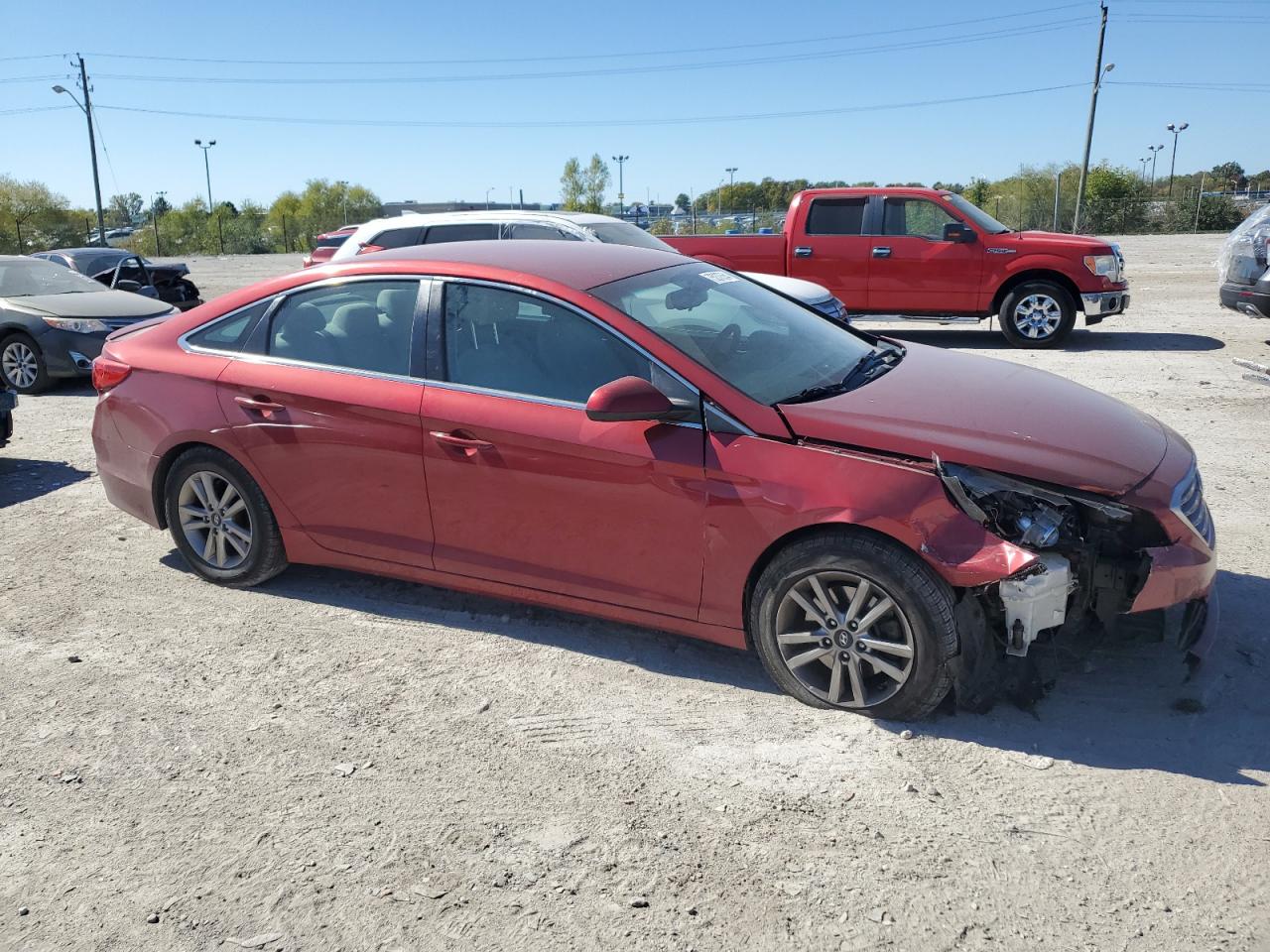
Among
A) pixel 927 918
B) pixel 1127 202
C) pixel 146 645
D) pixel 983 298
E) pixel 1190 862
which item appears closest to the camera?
pixel 927 918

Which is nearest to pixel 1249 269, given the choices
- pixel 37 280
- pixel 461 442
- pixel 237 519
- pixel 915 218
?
pixel 915 218

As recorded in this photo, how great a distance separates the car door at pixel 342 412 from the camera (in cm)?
450

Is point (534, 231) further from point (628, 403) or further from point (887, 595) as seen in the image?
point (887, 595)

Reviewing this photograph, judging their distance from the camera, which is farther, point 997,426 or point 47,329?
Result: point 47,329

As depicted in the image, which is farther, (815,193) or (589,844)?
(815,193)

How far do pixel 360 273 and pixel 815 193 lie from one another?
1004 cm

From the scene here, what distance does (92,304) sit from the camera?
37.0 ft

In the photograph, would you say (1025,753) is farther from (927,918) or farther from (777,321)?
(777,321)

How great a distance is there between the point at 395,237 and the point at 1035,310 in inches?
300

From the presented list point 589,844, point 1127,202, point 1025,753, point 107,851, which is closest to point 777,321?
point 1025,753

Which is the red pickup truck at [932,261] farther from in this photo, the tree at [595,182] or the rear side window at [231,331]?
the tree at [595,182]

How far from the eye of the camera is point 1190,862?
9.76 ft

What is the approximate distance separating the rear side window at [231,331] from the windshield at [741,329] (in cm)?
179

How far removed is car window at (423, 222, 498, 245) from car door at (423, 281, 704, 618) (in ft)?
21.6
